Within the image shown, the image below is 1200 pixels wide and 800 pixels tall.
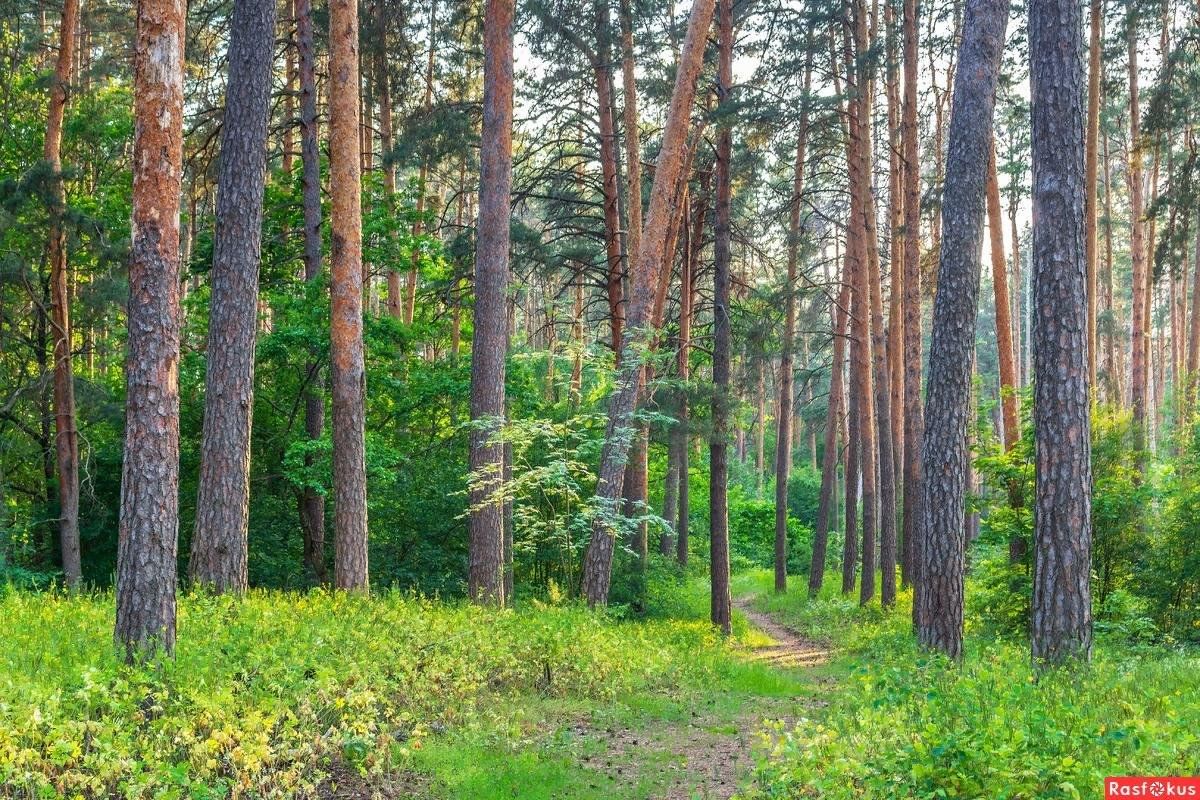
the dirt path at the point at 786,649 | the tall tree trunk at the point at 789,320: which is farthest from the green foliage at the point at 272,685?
the tall tree trunk at the point at 789,320

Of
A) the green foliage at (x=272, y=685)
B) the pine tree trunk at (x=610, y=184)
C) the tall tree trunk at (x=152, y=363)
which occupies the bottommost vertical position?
the green foliage at (x=272, y=685)

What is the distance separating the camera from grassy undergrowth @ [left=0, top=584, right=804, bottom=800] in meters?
5.31

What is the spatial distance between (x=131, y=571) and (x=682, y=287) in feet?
51.3

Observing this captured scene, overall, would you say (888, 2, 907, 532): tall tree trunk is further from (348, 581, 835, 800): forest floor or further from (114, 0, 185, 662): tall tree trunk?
(114, 0, 185, 662): tall tree trunk

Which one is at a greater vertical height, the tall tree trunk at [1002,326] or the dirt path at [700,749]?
the tall tree trunk at [1002,326]

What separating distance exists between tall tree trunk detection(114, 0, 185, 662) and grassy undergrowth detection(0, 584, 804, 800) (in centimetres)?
43

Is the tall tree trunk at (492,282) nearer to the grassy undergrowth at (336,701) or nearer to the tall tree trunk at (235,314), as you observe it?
the grassy undergrowth at (336,701)

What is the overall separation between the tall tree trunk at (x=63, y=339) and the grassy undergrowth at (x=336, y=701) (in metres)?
5.39

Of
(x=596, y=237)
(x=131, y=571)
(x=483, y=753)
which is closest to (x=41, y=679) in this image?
(x=131, y=571)

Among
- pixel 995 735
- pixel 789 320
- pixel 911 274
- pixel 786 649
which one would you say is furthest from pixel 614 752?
pixel 789 320

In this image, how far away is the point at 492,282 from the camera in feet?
40.6

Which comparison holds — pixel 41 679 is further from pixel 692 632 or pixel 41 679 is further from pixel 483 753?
pixel 692 632

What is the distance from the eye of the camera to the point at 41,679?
5.98 meters

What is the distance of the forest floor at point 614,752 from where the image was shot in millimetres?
6410
